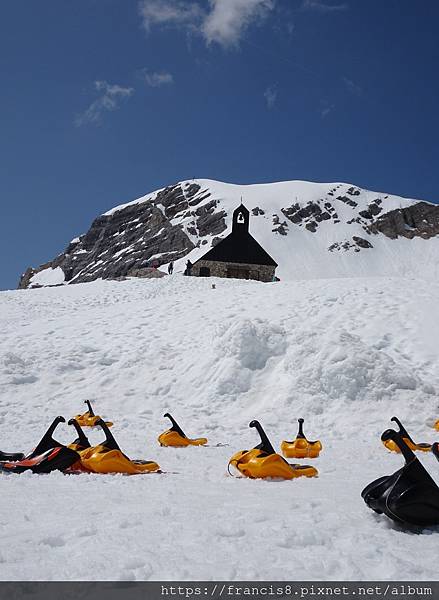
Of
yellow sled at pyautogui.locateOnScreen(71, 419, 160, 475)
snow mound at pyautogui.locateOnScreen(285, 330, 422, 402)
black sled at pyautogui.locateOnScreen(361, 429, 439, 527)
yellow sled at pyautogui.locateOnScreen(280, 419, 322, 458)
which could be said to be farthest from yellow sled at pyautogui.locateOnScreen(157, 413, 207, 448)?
black sled at pyautogui.locateOnScreen(361, 429, 439, 527)

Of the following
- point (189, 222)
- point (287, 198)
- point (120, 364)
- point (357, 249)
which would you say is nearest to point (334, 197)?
point (287, 198)

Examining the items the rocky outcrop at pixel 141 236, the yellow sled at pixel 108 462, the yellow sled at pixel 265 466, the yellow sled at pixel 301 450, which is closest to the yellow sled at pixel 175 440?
the yellow sled at pixel 301 450

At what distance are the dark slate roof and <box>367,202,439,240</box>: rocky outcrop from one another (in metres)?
64.1

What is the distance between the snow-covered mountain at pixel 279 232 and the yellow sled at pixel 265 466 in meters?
76.3

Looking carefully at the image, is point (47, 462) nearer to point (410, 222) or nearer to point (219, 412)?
point (219, 412)

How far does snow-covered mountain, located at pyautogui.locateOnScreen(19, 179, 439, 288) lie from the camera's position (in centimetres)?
9344

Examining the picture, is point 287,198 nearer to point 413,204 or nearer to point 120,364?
point 413,204

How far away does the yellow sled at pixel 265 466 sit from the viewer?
18.8ft

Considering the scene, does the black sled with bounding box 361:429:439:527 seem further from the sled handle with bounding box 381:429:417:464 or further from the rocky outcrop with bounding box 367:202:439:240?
the rocky outcrop with bounding box 367:202:439:240

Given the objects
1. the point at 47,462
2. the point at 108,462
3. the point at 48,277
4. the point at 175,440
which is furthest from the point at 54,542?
the point at 48,277

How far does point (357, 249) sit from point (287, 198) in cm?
2821

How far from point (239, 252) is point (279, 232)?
2164 inches

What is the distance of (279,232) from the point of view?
335 feet

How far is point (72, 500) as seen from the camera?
4.50 metres
